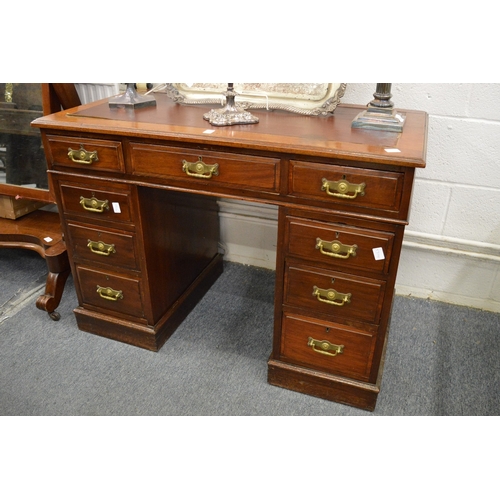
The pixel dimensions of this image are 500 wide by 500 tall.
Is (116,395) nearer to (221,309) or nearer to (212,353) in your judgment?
(212,353)

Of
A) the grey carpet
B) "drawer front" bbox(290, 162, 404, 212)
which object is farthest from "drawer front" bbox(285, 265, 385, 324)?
the grey carpet

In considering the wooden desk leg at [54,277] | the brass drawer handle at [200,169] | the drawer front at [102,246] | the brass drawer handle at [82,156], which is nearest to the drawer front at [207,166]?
the brass drawer handle at [200,169]

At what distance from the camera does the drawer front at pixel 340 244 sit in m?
1.32

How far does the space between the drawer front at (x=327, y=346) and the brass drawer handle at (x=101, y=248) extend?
0.68 meters

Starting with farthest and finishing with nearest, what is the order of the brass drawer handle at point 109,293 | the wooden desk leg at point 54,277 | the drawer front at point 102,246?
the wooden desk leg at point 54,277 → the brass drawer handle at point 109,293 → the drawer front at point 102,246

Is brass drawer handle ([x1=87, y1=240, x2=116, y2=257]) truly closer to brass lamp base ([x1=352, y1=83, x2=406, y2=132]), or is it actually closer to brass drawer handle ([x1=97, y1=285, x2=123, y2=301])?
brass drawer handle ([x1=97, y1=285, x2=123, y2=301])

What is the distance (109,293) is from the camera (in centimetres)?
181

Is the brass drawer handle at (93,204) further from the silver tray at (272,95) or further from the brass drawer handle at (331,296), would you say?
the brass drawer handle at (331,296)

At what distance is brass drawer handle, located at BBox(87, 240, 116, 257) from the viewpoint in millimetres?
1704

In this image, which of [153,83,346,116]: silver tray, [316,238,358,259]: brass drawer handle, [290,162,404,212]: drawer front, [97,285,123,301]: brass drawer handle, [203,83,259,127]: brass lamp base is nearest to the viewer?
[290,162,404,212]: drawer front

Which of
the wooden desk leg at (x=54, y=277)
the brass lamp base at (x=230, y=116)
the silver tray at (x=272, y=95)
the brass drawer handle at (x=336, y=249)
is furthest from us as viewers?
the wooden desk leg at (x=54, y=277)

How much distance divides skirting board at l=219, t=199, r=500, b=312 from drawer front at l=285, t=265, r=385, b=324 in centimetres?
73

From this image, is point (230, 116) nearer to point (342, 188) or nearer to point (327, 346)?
point (342, 188)

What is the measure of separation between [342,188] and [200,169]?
429 millimetres
